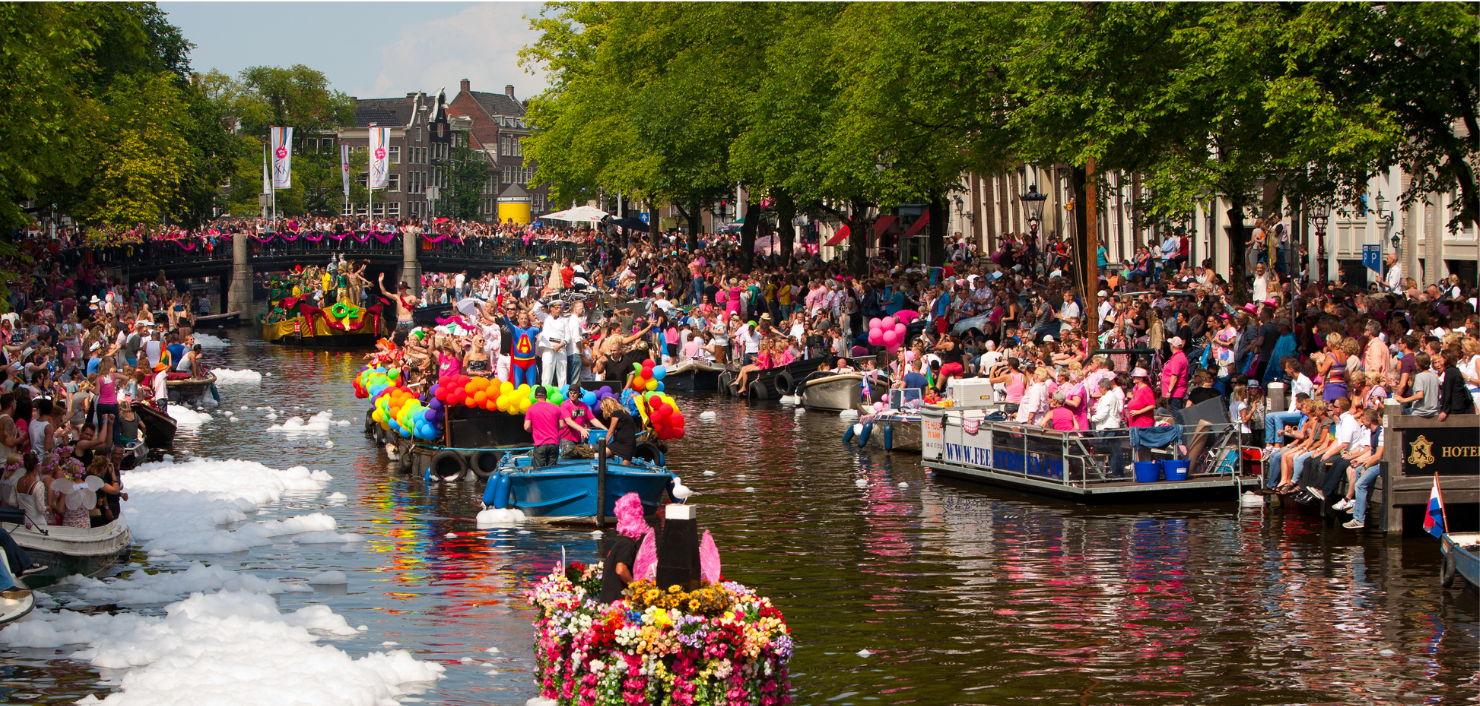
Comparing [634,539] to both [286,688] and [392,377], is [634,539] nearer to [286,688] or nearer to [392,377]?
[286,688]

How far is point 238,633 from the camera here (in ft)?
44.3

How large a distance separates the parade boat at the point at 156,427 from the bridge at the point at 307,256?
29.5 m

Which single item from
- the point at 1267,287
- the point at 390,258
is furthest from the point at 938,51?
the point at 390,258

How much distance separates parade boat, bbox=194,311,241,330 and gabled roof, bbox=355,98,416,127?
57.2m

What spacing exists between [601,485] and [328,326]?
132 ft

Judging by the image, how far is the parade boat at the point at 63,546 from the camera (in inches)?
598

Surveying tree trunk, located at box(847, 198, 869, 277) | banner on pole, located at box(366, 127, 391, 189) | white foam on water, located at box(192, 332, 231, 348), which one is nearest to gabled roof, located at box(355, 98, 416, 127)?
banner on pole, located at box(366, 127, 391, 189)

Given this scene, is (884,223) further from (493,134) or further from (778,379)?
(493,134)

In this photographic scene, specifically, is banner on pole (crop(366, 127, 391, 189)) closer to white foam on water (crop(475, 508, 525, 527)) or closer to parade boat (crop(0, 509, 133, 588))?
white foam on water (crop(475, 508, 525, 527))

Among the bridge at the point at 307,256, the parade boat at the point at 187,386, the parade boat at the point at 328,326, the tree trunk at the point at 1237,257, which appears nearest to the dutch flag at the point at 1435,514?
the tree trunk at the point at 1237,257

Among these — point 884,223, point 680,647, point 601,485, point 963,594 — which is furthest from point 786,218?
point 680,647

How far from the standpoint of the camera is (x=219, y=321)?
6638 cm

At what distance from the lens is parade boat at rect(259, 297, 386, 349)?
56.8 metres

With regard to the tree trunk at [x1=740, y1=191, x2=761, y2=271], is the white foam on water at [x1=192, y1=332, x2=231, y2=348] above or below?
below
